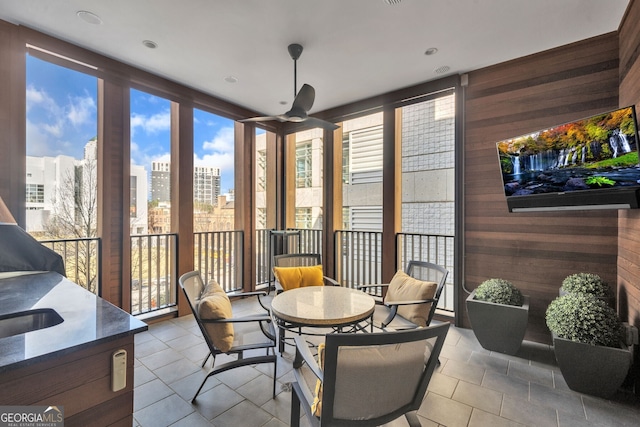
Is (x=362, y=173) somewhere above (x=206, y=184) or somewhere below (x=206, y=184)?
above

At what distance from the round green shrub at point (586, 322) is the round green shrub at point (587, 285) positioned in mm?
332

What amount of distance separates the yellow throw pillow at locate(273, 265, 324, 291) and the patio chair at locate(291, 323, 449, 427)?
174 centimetres

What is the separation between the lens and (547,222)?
9.68 feet

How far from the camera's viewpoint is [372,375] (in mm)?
1236

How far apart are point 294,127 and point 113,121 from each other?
270cm

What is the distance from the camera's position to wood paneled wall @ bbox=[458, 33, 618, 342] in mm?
2701

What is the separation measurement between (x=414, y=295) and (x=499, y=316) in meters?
0.88

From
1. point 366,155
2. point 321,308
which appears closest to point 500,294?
point 321,308

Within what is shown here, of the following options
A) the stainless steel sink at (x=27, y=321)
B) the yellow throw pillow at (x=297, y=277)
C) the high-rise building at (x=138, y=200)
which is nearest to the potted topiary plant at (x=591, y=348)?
the yellow throw pillow at (x=297, y=277)

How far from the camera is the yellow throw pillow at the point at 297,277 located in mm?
3139

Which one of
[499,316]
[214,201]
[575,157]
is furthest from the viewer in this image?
[214,201]

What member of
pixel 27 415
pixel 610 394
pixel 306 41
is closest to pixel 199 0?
pixel 306 41

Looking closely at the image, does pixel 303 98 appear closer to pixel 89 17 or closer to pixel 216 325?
pixel 89 17

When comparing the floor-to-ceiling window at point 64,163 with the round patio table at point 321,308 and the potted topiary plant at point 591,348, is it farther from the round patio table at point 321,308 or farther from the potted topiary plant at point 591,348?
the potted topiary plant at point 591,348
